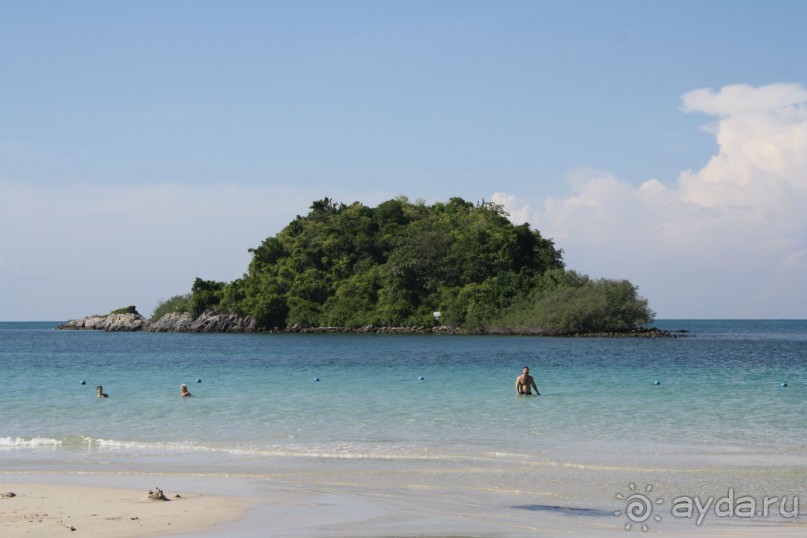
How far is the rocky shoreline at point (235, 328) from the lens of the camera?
94250 mm

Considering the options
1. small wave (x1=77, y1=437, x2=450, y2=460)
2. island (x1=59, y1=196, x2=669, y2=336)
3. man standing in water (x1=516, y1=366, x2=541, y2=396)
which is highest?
island (x1=59, y1=196, x2=669, y2=336)

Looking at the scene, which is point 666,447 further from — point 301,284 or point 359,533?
point 301,284

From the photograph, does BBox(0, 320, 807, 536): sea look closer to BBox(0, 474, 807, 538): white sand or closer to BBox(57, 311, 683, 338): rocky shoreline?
BBox(0, 474, 807, 538): white sand

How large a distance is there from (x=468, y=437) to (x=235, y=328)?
3833 inches

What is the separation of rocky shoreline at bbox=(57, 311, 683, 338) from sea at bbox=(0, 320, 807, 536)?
174ft

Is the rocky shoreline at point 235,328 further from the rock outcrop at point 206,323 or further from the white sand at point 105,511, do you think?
the white sand at point 105,511

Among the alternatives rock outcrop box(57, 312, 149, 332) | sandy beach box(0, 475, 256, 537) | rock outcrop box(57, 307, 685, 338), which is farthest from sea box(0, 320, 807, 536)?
rock outcrop box(57, 312, 149, 332)

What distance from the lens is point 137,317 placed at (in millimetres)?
139875

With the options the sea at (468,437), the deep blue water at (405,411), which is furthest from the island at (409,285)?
the sea at (468,437)

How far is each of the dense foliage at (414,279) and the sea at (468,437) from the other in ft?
175

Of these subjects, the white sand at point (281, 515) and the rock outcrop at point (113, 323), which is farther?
the rock outcrop at point (113, 323)

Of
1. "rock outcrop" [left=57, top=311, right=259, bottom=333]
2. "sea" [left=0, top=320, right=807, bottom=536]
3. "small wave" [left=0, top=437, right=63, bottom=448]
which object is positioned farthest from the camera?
"rock outcrop" [left=57, top=311, right=259, bottom=333]

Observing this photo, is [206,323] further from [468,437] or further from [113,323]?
[468,437]

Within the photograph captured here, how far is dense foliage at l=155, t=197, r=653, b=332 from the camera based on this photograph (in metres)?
95.1
